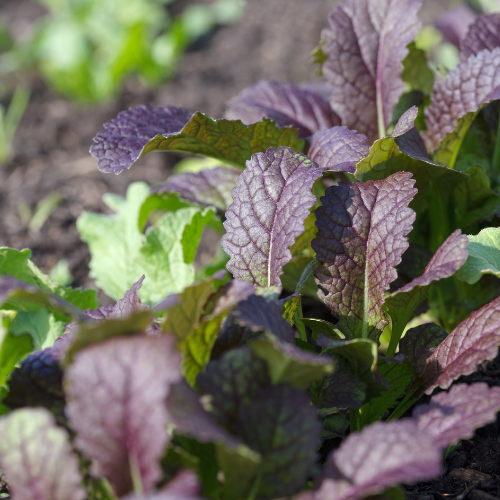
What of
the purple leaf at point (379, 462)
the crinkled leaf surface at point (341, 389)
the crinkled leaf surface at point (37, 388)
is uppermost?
the crinkled leaf surface at point (37, 388)

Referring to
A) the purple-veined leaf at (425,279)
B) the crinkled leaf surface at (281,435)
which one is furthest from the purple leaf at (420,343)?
the crinkled leaf surface at (281,435)

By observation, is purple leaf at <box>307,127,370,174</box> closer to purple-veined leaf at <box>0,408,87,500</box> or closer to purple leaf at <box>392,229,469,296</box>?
purple leaf at <box>392,229,469,296</box>

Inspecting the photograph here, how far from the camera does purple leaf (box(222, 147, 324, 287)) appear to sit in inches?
52.5

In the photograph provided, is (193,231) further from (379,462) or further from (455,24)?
(455,24)

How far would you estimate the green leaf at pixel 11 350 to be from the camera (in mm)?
1298

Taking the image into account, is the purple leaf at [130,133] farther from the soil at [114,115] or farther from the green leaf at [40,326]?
the soil at [114,115]

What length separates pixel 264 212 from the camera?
1.37 m

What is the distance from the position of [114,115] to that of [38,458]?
2887 millimetres

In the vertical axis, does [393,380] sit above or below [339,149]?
below

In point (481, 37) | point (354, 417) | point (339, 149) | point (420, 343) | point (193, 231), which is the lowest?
point (354, 417)

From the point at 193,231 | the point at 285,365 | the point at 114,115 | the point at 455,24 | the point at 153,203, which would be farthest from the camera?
the point at 114,115

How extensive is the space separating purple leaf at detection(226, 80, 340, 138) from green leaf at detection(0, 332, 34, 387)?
1009 millimetres

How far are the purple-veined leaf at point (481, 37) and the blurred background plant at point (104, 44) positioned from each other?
225 centimetres

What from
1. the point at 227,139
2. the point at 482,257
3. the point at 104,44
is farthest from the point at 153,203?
the point at 104,44
